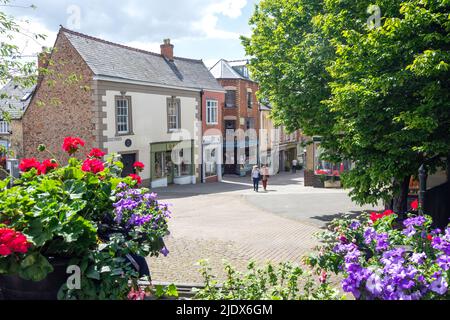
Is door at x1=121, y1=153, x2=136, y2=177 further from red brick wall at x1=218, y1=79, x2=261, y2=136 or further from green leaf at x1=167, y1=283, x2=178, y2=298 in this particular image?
green leaf at x1=167, y1=283, x2=178, y2=298

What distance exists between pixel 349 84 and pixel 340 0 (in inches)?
97.1

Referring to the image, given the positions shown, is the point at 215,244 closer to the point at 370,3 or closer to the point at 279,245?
the point at 279,245

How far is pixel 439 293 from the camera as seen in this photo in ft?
11.1

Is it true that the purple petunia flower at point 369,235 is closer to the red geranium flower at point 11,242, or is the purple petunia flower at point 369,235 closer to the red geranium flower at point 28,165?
the red geranium flower at point 11,242

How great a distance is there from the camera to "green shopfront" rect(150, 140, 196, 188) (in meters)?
26.1

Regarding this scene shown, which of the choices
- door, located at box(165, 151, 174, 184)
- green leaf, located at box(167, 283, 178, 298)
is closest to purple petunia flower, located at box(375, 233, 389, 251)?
green leaf, located at box(167, 283, 178, 298)

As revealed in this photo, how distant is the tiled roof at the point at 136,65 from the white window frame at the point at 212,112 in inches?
44.4

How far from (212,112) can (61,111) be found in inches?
483

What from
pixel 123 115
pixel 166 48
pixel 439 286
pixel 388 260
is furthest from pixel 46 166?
pixel 166 48

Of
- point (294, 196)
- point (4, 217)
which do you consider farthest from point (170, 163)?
point (4, 217)

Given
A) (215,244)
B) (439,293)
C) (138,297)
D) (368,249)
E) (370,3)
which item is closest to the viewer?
(439,293)

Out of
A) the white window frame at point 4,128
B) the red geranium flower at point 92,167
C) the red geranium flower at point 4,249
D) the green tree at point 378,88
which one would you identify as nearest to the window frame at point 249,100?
the white window frame at point 4,128

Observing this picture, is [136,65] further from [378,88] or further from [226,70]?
[378,88]

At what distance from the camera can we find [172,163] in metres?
28.1
